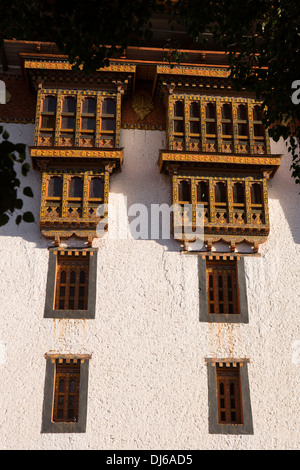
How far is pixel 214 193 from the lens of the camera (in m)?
14.2

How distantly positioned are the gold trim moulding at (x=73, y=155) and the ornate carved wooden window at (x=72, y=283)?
246 centimetres

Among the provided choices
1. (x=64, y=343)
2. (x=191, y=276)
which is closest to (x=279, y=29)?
(x=191, y=276)

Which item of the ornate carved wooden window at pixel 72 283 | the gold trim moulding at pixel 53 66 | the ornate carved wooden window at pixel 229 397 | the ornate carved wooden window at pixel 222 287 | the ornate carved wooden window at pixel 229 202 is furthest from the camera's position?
the gold trim moulding at pixel 53 66

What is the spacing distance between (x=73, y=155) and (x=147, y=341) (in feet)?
16.1

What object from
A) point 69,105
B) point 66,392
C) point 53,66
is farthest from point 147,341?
point 53,66

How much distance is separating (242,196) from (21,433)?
25.3ft

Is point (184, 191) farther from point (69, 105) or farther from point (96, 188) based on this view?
point (69, 105)

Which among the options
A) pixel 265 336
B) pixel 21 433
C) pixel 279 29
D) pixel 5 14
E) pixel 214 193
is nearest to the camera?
pixel 5 14

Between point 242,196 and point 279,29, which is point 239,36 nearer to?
point 279,29

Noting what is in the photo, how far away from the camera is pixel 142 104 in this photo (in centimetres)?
1541

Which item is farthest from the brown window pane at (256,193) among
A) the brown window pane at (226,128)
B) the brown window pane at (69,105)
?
the brown window pane at (69,105)

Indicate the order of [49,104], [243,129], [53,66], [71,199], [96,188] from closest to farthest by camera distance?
[71,199], [96,188], [53,66], [49,104], [243,129]

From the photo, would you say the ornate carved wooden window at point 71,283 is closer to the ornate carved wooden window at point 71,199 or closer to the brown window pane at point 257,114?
the ornate carved wooden window at point 71,199

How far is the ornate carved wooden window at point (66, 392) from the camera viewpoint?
12.6 meters
